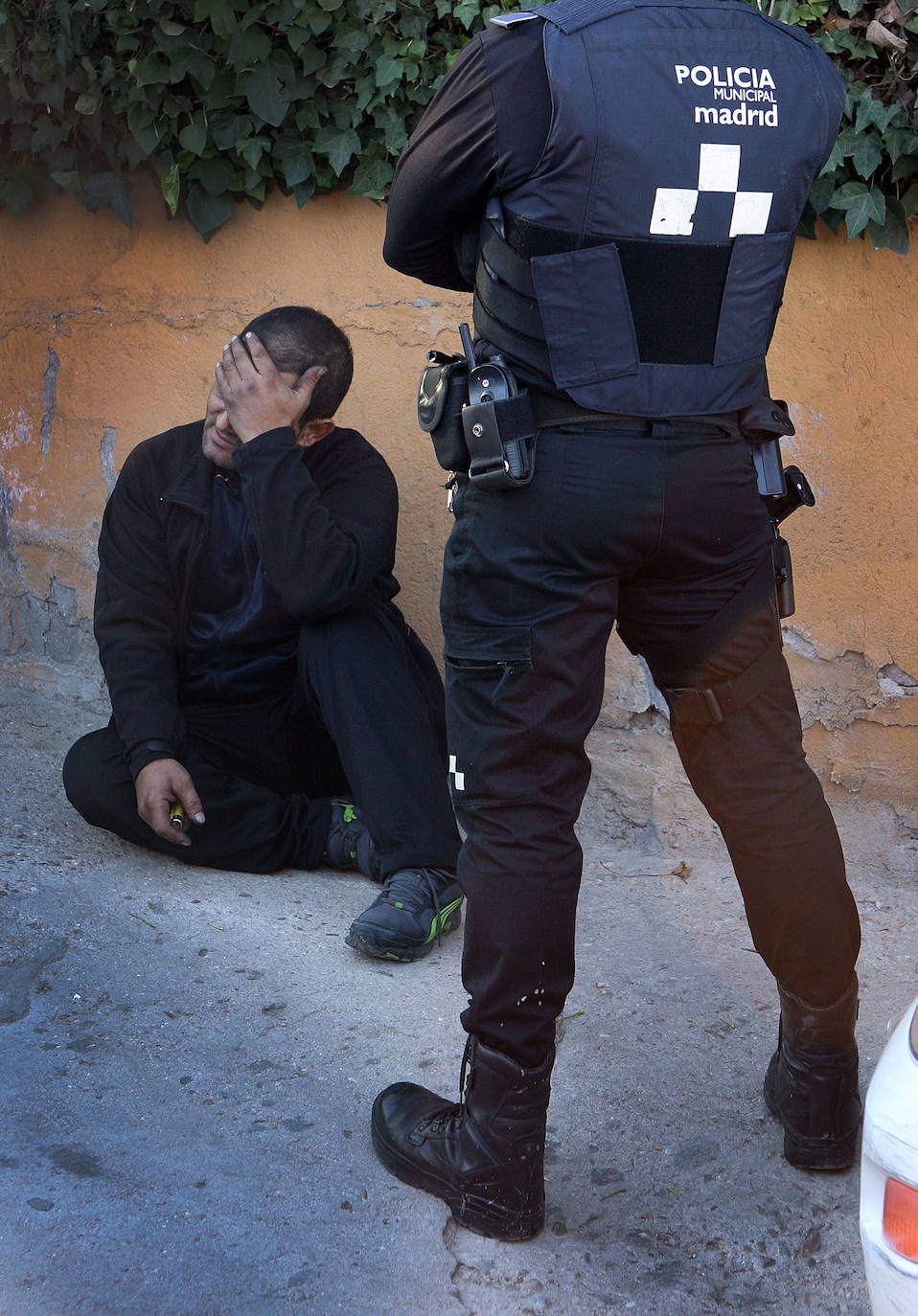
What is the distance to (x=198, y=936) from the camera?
252 centimetres

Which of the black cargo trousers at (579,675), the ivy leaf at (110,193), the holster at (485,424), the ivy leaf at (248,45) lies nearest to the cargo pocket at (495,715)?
the black cargo trousers at (579,675)

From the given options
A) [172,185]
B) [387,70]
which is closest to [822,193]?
[387,70]

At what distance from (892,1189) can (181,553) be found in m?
2.09

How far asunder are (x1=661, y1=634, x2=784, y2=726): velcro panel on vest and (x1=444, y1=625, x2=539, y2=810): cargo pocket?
0.27m

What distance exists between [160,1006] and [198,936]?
0.89 feet

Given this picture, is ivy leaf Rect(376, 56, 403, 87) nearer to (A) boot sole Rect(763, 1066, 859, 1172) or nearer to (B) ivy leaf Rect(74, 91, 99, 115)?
(B) ivy leaf Rect(74, 91, 99, 115)

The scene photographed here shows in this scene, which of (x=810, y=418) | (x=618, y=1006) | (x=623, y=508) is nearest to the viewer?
(x=623, y=508)

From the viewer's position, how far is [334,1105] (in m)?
2.00

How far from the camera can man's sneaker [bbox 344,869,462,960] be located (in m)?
2.44

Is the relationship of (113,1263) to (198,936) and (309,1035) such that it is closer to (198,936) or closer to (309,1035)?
(309,1035)

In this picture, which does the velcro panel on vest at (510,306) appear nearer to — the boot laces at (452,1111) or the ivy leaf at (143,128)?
the boot laces at (452,1111)

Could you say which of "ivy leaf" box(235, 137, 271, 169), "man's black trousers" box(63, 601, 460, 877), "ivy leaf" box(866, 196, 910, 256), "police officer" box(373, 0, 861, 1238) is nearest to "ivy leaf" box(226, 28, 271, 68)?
"ivy leaf" box(235, 137, 271, 169)

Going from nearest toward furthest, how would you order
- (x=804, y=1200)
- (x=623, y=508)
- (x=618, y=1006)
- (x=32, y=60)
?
(x=623, y=508), (x=804, y=1200), (x=618, y=1006), (x=32, y=60)

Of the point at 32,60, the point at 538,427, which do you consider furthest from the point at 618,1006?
the point at 32,60
